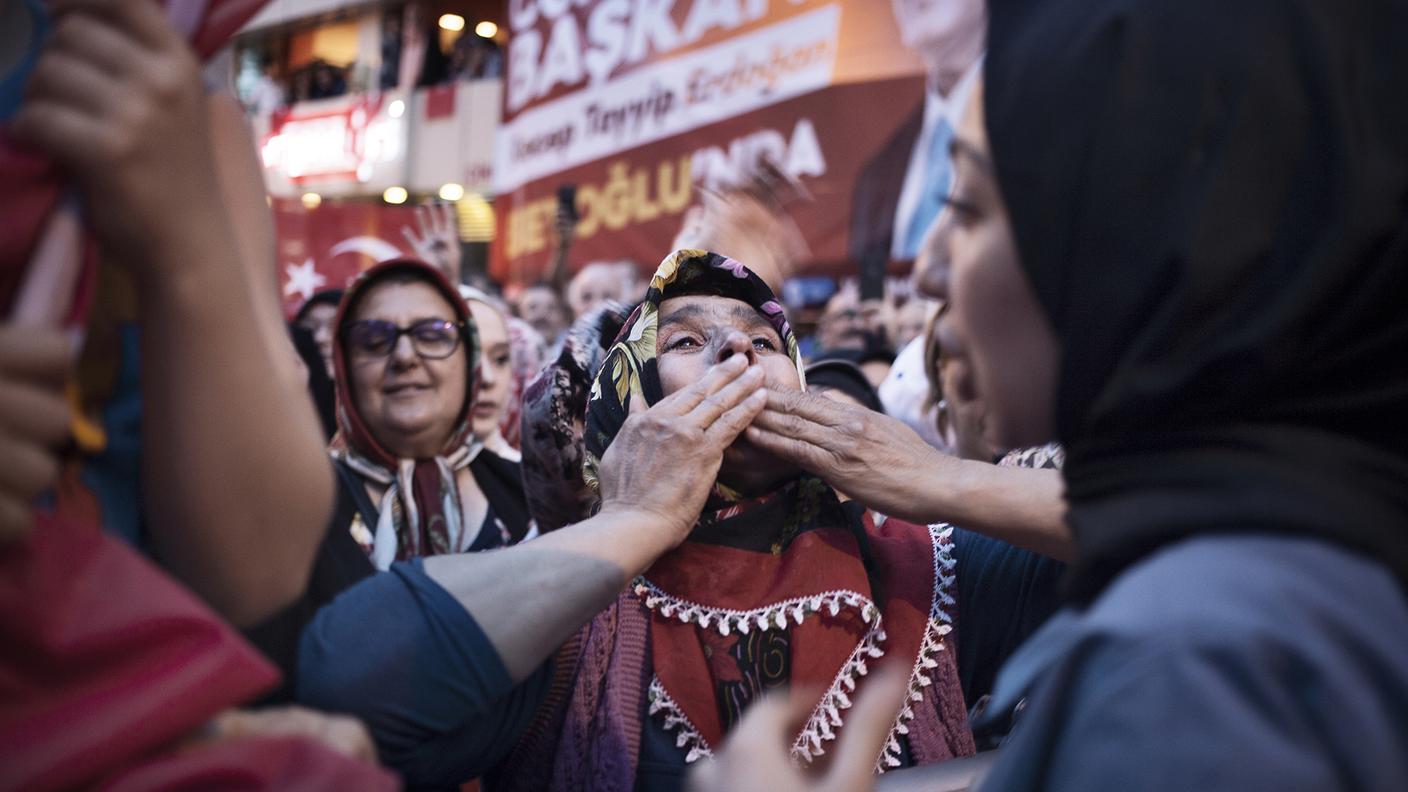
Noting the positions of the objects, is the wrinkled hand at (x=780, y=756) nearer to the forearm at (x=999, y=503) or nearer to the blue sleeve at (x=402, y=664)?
the blue sleeve at (x=402, y=664)

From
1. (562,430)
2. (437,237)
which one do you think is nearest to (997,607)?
(562,430)

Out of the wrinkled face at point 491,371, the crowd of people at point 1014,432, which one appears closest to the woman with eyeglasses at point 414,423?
the wrinkled face at point 491,371

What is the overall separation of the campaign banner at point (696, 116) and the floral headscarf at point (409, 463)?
138 inches

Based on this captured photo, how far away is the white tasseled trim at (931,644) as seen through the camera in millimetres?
1722

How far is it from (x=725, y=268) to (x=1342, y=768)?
1503 mm

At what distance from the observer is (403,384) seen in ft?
11.0

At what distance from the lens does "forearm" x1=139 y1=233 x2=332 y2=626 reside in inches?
32.2

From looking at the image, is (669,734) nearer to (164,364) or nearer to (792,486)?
(792,486)

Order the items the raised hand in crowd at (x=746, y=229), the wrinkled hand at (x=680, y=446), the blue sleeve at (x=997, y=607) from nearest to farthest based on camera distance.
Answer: the wrinkled hand at (x=680, y=446) < the blue sleeve at (x=997, y=607) < the raised hand in crowd at (x=746, y=229)

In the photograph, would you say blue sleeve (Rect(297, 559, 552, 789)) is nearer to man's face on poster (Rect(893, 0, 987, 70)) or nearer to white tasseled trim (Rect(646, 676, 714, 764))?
white tasseled trim (Rect(646, 676, 714, 764))

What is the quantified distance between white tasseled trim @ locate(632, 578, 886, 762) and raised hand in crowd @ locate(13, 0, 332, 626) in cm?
90

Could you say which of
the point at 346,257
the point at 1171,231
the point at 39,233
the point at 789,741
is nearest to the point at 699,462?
the point at 789,741

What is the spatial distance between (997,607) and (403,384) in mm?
A: 2098

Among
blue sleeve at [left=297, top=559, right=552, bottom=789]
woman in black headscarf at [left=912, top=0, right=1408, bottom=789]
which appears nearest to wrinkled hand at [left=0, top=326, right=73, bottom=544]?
blue sleeve at [left=297, top=559, right=552, bottom=789]
